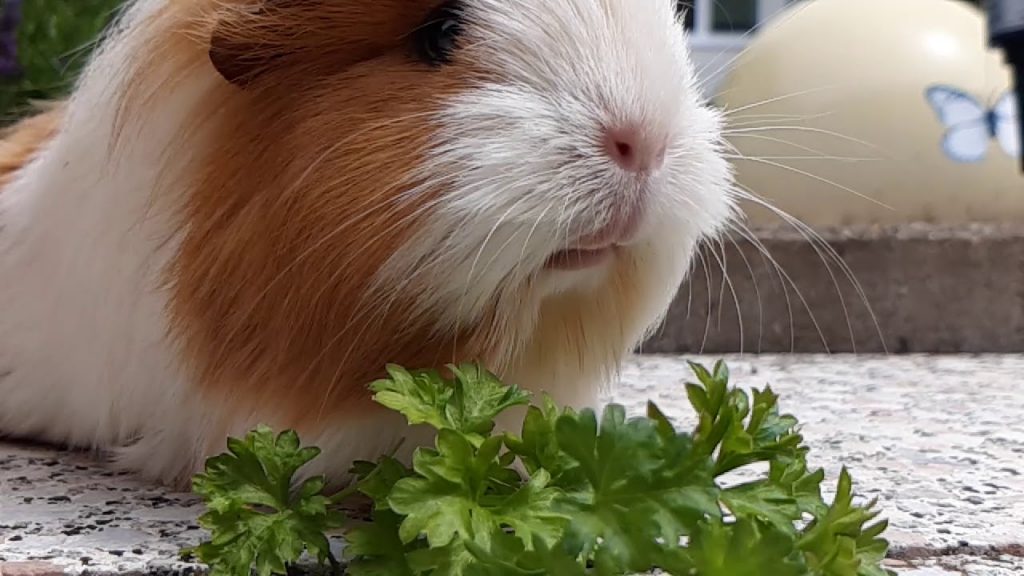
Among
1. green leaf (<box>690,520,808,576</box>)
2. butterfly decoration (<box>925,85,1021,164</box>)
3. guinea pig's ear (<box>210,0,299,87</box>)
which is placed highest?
butterfly decoration (<box>925,85,1021,164</box>)

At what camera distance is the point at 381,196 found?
0.80 metres

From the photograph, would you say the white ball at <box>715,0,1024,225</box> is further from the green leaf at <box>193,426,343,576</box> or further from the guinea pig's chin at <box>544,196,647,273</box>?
the green leaf at <box>193,426,343,576</box>

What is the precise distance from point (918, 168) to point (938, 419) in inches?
34.0

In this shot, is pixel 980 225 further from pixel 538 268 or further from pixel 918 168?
pixel 538 268

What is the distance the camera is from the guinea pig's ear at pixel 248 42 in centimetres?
87

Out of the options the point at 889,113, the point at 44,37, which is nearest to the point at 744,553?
the point at 889,113

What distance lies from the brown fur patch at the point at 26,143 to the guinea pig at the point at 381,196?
0.30 meters

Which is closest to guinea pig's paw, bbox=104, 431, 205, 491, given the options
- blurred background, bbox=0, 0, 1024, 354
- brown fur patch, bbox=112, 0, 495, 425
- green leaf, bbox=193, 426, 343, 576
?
brown fur patch, bbox=112, 0, 495, 425

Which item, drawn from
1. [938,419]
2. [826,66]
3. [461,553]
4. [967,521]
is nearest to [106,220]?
[461,553]

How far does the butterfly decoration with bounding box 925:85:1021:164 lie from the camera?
2.12 m

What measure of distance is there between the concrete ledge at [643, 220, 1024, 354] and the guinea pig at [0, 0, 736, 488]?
1250 mm

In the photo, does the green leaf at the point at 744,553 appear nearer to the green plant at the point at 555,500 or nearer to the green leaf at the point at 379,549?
the green plant at the point at 555,500

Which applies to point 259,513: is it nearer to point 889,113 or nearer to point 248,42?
point 248,42

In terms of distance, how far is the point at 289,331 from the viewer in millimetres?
860
